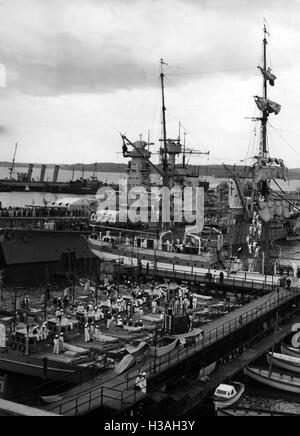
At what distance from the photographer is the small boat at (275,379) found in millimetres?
27812

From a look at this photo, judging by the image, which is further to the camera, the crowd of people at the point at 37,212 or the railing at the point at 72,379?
the crowd of people at the point at 37,212

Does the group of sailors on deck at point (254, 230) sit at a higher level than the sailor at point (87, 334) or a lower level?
higher

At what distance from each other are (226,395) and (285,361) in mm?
7004

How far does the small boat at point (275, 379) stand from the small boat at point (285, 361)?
1245 millimetres

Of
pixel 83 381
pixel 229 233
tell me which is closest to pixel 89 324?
pixel 83 381

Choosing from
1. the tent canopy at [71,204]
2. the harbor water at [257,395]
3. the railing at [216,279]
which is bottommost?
the harbor water at [257,395]

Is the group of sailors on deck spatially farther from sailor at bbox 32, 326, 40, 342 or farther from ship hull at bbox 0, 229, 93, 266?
sailor at bbox 32, 326, 40, 342

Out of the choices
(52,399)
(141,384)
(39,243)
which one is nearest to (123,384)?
(141,384)

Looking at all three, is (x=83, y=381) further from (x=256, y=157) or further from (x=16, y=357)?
(x=256, y=157)

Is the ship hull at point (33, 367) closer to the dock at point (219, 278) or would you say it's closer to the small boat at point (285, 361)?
the small boat at point (285, 361)

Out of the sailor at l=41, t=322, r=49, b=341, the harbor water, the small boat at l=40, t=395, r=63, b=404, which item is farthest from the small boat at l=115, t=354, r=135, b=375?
the sailor at l=41, t=322, r=49, b=341

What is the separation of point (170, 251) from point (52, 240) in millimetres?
15913

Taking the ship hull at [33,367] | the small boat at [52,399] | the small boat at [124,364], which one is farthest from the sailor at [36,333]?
the small boat at [52,399]

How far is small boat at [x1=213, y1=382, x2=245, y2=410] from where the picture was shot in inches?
960
